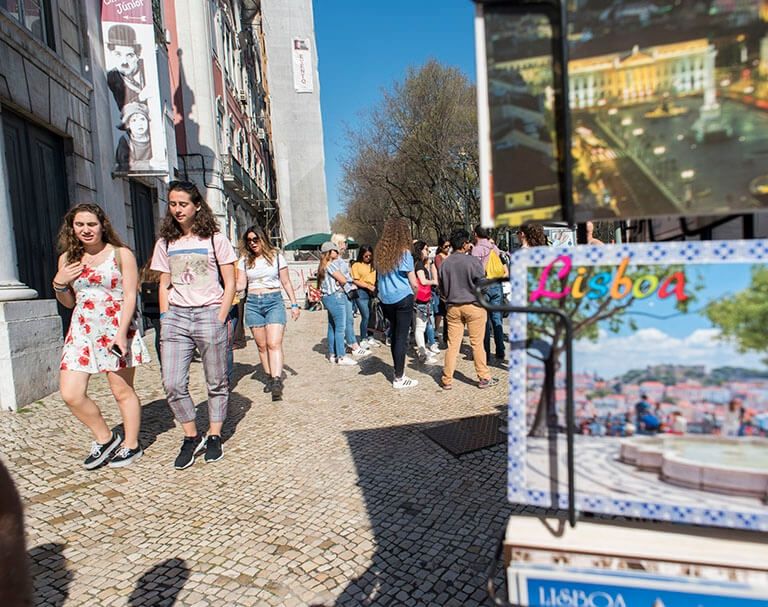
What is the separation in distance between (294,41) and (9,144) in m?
46.4

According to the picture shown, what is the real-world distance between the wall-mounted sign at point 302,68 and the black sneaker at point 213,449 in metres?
49.0

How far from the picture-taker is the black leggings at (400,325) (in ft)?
18.4

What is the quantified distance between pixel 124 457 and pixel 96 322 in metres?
1.03

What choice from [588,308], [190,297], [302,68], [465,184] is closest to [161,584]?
[190,297]

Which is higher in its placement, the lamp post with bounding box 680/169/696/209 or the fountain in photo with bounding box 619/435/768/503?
the lamp post with bounding box 680/169/696/209

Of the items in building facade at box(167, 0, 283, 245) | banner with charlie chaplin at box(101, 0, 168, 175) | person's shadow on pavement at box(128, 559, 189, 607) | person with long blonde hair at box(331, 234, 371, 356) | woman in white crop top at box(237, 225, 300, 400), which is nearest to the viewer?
person's shadow on pavement at box(128, 559, 189, 607)

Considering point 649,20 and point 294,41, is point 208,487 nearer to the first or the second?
point 649,20

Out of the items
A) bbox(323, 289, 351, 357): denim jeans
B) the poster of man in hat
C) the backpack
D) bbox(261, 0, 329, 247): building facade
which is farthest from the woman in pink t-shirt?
bbox(261, 0, 329, 247): building facade

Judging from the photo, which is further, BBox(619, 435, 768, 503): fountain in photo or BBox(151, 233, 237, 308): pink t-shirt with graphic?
BBox(151, 233, 237, 308): pink t-shirt with graphic

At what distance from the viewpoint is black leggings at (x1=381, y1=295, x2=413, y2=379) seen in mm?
5613

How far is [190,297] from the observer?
11.8ft

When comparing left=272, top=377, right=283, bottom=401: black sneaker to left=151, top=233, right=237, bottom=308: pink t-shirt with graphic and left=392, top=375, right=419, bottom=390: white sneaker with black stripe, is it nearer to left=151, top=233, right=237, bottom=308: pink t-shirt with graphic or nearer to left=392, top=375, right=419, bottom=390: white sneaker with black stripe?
left=392, top=375, right=419, bottom=390: white sneaker with black stripe

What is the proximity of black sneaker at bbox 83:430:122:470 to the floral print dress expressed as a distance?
23.3 inches

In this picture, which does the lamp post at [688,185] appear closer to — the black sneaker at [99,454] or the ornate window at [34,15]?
the black sneaker at [99,454]
